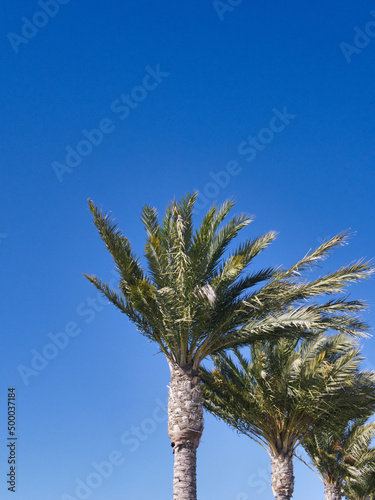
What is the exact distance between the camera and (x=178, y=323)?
39.0 ft

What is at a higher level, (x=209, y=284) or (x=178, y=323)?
(x=209, y=284)

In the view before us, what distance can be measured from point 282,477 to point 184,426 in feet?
20.5

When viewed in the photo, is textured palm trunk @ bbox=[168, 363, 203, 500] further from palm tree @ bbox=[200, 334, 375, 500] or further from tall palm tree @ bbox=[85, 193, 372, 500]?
palm tree @ bbox=[200, 334, 375, 500]

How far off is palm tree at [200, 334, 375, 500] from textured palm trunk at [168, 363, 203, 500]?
376cm

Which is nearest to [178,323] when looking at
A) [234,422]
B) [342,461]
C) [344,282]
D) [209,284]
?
[209,284]

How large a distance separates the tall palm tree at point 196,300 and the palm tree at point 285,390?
280 cm

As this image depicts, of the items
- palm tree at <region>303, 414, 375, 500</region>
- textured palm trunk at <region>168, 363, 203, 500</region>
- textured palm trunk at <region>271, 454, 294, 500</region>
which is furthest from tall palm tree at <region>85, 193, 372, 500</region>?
palm tree at <region>303, 414, 375, 500</region>

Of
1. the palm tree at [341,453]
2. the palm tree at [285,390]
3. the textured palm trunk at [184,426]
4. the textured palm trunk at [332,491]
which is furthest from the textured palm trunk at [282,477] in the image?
the textured palm trunk at [184,426]

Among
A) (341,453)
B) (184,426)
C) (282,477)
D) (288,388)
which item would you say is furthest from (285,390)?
(341,453)

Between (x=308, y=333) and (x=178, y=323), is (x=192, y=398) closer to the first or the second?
(x=178, y=323)

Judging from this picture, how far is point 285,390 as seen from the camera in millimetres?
15219

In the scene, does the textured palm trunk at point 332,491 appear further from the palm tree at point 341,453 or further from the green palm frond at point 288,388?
the green palm frond at point 288,388

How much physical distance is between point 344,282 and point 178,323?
3899 mm

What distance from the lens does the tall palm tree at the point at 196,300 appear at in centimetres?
1167
